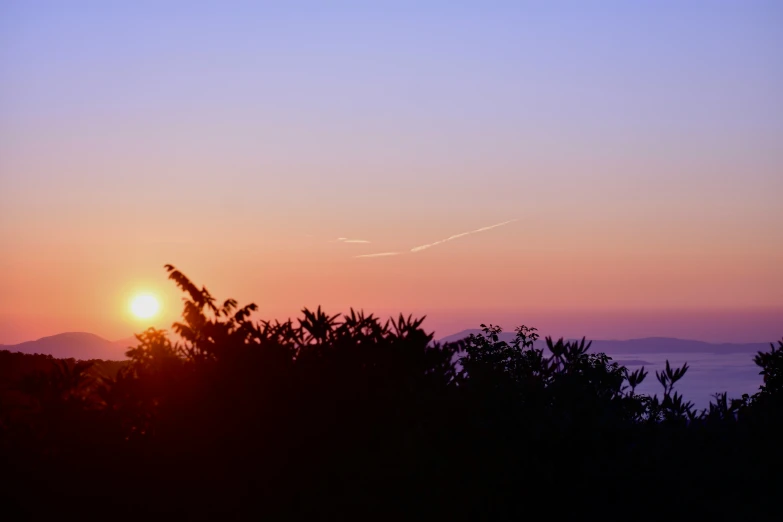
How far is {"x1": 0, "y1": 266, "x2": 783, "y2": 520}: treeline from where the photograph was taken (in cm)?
643

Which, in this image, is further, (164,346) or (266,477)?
(164,346)

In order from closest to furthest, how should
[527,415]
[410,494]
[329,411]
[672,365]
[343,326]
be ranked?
1. [410,494]
2. [329,411]
3. [527,415]
4. [343,326]
5. [672,365]

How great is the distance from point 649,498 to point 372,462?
7.80 feet

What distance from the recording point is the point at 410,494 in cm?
636

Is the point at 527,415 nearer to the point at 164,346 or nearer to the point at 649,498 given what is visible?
the point at 649,498

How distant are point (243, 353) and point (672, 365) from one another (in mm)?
4400

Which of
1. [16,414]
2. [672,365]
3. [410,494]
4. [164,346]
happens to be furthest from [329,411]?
[672,365]

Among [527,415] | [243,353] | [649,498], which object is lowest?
[649,498]

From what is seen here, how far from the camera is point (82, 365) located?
6.96 metres

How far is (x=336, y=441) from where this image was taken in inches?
260

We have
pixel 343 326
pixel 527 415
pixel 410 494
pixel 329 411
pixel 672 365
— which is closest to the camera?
pixel 410 494

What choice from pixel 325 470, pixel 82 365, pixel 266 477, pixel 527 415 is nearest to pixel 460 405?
pixel 527 415

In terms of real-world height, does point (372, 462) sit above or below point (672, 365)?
below

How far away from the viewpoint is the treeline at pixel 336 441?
253 inches
